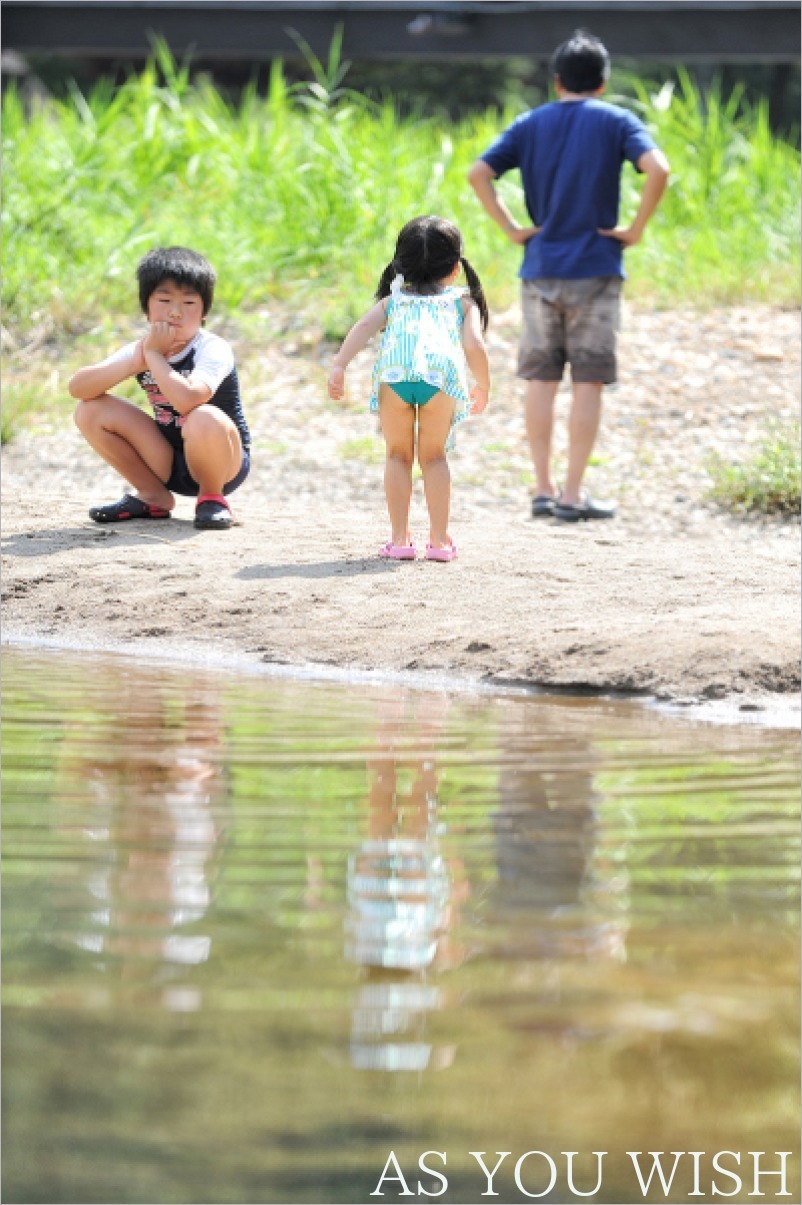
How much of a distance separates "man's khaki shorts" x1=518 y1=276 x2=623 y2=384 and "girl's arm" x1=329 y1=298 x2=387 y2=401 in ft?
5.84

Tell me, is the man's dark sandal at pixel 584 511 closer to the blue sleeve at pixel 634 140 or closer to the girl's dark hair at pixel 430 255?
the blue sleeve at pixel 634 140

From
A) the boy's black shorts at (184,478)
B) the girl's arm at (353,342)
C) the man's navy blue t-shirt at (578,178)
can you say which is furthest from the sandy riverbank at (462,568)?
the man's navy blue t-shirt at (578,178)

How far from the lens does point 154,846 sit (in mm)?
2920

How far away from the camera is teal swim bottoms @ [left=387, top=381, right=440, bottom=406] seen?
595 centimetres

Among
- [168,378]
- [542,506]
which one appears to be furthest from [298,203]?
[168,378]

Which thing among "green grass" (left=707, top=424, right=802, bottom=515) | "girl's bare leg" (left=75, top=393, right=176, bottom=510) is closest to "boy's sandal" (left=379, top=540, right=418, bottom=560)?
"girl's bare leg" (left=75, top=393, right=176, bottom=510)

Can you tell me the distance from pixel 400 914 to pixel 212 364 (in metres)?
4.17

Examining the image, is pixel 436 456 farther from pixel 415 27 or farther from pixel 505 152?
pixel 415 27

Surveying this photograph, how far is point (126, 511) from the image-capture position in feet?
22.6

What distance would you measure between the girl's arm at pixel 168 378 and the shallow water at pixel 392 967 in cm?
275

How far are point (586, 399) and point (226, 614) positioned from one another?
279 cm

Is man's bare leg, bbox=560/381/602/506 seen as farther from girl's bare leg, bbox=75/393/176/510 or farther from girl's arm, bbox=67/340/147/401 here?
girl's arm, bbox=67/340/147/401

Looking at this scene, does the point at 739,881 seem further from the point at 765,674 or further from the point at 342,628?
the point at 342,628

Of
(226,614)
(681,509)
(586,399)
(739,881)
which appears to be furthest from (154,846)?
(681,509)
